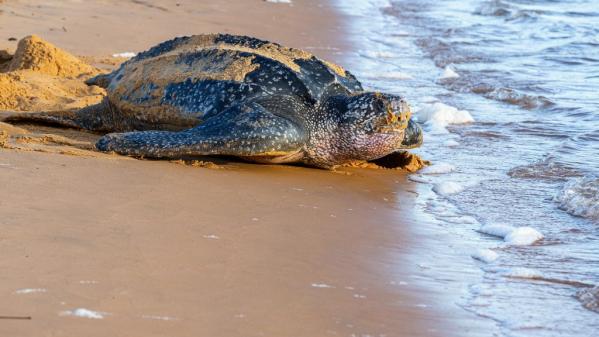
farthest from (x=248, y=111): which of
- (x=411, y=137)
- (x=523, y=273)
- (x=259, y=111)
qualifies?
(x=523, y=273)

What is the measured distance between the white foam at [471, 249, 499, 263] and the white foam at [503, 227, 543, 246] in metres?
0.25

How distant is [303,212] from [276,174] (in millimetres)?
755

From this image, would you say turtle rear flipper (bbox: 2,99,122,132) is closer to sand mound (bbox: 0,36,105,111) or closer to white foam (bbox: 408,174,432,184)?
sand mound (bbox: 0,36,105,111)

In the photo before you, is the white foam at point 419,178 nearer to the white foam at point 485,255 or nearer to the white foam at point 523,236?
the white foam at point 523,236

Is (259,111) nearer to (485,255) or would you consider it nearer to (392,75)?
(485,255)

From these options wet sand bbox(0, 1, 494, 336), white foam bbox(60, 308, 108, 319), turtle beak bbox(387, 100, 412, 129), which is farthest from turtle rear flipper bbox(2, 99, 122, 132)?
white foam bbox(60, 308, 108, 319)

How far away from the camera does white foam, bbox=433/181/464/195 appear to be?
4.75 meters

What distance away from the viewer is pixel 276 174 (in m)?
4.66

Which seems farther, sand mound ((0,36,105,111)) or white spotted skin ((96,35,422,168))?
sand mound ((0,36,105,111))

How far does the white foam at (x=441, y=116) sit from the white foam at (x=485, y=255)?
2773mm

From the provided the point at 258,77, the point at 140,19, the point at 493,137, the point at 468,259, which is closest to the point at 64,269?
the point at 468,259

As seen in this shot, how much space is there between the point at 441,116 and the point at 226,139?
2448 millimetres

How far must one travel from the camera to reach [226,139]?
4.54 metres

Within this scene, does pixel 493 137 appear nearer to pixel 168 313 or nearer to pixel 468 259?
pixel 468 259
